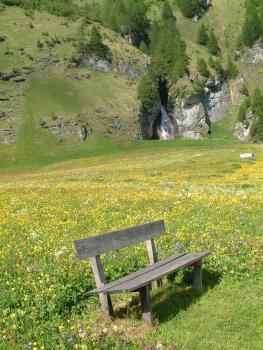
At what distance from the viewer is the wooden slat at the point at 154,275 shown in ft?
28.7

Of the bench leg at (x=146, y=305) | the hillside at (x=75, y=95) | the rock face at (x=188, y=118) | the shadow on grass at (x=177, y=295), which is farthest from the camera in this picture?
the rock face at (x=188, y=118)

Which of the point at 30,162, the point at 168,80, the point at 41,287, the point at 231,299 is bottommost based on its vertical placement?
the point at 30,162

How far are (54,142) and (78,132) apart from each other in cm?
838

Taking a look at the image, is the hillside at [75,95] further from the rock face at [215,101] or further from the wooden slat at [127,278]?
the wooden slat at [127,278]

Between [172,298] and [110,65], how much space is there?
15318 cm

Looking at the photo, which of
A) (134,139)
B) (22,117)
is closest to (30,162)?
(22,117)

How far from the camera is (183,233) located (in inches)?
632

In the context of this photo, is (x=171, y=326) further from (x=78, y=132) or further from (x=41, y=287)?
(x=78, y=132)

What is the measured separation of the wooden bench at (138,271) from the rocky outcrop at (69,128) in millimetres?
112663

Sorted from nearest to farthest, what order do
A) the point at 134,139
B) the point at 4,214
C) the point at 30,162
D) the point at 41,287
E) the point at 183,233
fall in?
the point at 41,287 < the point at 183,233 < the point at 4,214 < the point at 30,162 < the point at 134,139

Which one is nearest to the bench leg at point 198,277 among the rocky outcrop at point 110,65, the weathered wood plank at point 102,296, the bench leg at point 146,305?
the bench leg at point 146,305

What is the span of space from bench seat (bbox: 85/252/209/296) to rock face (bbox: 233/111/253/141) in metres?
160

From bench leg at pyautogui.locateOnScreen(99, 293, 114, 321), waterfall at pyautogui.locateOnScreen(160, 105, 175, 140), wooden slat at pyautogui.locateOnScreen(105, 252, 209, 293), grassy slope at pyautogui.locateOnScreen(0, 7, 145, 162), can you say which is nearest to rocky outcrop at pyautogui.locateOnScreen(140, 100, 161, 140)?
waterfall at pyautogui.locateOnScreen(160, 105, 175, 140)

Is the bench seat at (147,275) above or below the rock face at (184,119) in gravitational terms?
above
